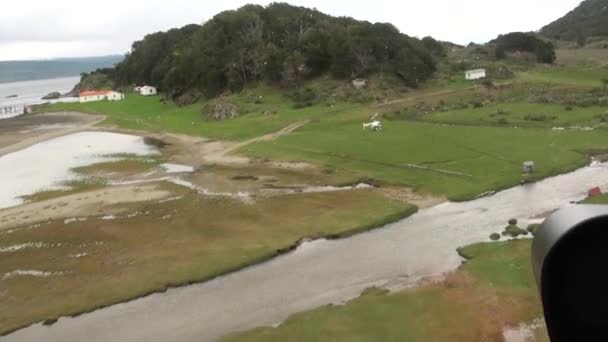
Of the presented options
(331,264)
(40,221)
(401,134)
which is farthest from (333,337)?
(401,134)

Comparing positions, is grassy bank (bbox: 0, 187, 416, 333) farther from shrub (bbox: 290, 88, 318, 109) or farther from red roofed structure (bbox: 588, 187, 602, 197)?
shrub (bbox: 290, 88, 318, 109)

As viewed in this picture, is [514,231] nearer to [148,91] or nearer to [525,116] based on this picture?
[525,116]

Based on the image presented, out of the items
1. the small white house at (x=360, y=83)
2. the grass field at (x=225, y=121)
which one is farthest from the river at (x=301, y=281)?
the small white house at (x=360, y=83)

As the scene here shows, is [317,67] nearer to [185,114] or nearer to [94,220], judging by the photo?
[185,114]

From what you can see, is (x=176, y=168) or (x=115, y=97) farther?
(x=115, y=97)

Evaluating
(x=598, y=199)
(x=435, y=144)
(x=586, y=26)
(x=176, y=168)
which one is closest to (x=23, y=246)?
(x=176, y=168)

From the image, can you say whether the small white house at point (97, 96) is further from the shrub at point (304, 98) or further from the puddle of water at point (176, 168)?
Result: the puddle of water at point (176, 168)
